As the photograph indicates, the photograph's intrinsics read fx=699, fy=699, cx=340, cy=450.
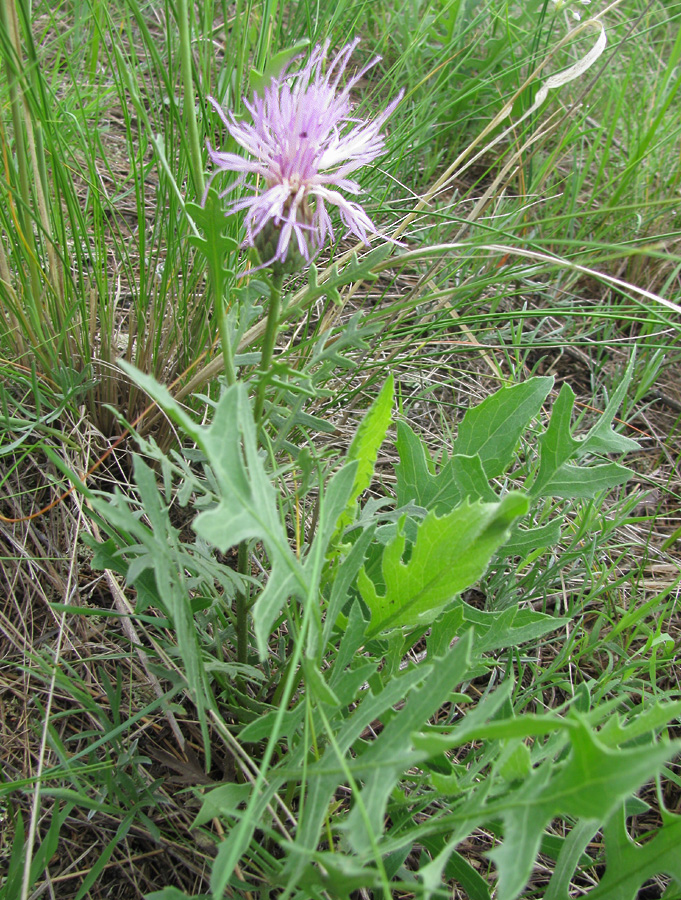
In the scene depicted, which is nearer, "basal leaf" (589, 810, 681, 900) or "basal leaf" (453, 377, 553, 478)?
"basal leaf" (589, 810, 681, 900)

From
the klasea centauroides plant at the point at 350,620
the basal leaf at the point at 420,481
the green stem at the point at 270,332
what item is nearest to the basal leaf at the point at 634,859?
the klasea centauroides plant at the point at 350,620

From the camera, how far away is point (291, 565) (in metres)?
0.76

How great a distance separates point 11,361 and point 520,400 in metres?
0.97

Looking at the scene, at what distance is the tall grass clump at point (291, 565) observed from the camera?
2.44 ft

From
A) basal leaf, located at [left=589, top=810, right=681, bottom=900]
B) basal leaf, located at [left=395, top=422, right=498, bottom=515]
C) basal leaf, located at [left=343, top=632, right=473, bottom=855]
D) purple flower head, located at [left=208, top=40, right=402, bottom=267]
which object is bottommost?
basal leaf, located at [left=589, top=810, right=681, bottom=900]

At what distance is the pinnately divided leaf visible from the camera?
33.0 inches

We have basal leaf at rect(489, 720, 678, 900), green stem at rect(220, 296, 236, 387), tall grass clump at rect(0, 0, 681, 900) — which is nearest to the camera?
basal leaf at rect(489, 720, 678, 900)

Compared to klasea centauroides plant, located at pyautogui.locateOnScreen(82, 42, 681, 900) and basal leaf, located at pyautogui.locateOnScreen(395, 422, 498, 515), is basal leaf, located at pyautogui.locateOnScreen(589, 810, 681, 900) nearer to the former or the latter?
klasea centauroides plant, located at pyautogui.locateOnScreen(82, 42, 681, 900)

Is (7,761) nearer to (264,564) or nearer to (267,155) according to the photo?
(264,564)

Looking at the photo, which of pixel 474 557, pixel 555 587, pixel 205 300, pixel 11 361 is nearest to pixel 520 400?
pixel 474 557

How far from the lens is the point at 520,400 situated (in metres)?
1.19

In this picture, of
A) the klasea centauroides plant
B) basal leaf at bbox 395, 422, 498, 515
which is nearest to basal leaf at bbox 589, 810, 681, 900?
the klasea centauroides plant

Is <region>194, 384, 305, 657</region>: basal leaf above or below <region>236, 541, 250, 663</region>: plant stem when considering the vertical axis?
above

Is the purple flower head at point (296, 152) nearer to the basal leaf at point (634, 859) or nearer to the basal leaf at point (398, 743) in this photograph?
the basal leaf at point (398, 743)
